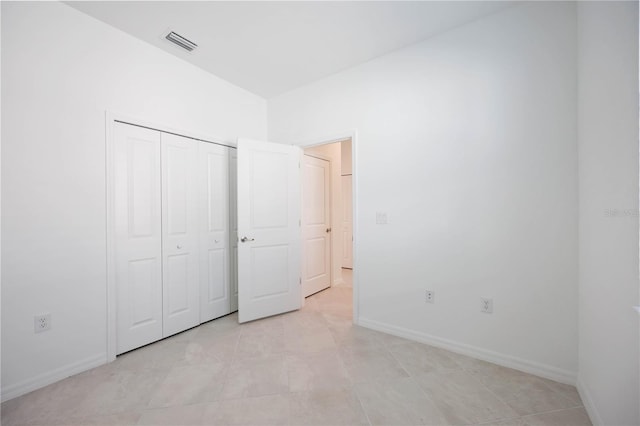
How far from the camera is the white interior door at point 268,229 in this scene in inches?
107

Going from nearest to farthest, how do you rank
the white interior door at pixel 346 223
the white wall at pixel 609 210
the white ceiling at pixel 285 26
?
the white wall at pixel 609 210 < the white ceiling at pixel 285 26 < the white interior door at pixel 346 223

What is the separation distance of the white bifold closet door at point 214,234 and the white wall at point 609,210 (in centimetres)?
295

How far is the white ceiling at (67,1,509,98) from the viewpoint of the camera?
1903 millimetres

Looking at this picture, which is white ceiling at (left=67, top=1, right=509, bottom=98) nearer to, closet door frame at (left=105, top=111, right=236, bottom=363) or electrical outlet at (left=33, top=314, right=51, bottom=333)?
closet door frame at (left=105, top=111, right=236, bottom=363)

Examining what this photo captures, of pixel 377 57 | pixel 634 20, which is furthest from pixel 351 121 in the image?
pixel 634 20

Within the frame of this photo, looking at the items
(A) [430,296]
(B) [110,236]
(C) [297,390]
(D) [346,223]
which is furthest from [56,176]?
(D) [346,223]

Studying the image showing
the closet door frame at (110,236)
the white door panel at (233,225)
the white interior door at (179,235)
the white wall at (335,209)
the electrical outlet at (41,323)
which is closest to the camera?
the electrical outlet at (41,323)

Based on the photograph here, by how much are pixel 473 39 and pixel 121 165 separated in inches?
119

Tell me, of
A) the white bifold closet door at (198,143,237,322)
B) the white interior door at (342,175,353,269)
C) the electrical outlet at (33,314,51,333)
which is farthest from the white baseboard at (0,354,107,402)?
the white interior door at (342,175,353,269)

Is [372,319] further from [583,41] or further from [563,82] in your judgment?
[583,41]

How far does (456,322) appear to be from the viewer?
213 centimetres

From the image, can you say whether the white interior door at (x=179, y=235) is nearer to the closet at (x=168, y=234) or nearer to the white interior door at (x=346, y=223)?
the closet at (x=168, y=234)

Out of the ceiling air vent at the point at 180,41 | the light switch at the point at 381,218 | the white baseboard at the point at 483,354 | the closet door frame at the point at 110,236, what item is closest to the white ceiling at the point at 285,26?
the ceiling air vent at the point at 180,41

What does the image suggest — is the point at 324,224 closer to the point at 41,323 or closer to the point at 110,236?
the point at 110,236
